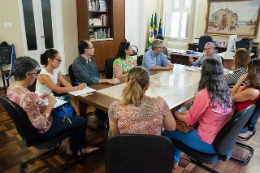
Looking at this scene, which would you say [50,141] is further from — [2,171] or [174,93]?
[174,93]

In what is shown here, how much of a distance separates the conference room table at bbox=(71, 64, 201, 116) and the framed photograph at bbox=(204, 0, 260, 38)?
166 inches

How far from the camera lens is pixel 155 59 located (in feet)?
11.7

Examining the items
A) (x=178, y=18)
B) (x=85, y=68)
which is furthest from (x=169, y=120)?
(x=178, y=18)

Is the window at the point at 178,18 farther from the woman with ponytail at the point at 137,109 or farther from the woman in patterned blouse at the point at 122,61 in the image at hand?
the woman with ponytail at the point at 137,109

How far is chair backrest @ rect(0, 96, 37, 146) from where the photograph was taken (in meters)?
1.52

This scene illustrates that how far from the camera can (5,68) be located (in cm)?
443

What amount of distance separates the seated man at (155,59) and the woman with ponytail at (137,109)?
77.8 inches

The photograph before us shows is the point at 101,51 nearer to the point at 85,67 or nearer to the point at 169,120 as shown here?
the point at 85,67

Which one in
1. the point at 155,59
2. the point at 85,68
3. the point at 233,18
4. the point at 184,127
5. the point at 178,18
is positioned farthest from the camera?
the point at 178,18

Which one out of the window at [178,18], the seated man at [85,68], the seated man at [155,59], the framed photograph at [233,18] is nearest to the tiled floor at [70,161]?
the seated man at [85,68]

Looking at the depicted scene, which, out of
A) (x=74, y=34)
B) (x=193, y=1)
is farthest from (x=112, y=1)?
(x=193, y=1)

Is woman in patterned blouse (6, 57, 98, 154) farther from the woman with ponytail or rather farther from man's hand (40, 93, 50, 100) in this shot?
the woman with ponytail

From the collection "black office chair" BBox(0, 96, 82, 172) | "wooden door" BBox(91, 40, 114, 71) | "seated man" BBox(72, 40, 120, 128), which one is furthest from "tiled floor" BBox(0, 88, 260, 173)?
"wooden door" BBox(91, 40, 114, 71)

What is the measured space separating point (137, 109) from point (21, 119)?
923 millimetres
